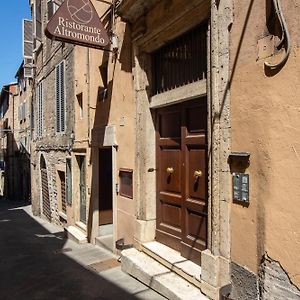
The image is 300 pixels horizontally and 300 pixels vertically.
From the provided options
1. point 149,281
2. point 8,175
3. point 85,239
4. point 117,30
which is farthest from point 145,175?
point 8,175

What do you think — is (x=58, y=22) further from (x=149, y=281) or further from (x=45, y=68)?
(x=45, y=68)

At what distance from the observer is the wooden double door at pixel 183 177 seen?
4.38 meters

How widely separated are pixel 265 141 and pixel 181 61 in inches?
80.8

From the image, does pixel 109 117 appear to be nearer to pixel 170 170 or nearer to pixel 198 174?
pixel 170 170

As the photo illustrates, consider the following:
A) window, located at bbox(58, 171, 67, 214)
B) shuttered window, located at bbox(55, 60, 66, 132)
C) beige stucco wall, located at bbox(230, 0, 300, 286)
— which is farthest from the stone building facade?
window, located at bbox(58, 171, 67, 214)

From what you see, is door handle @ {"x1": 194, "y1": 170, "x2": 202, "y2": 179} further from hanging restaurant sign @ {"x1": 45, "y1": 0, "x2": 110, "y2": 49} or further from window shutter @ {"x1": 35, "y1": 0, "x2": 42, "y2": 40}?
window shutter @ {"x1": 35, "y1": 0, "x2": 42, "y2": 40}

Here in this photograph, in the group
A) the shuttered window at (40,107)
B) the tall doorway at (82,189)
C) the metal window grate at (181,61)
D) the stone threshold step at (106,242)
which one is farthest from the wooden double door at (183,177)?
the shuttered window at (40,107)

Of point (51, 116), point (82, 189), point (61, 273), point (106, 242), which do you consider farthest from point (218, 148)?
point (51, 116)

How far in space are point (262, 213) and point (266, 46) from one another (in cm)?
A: 156

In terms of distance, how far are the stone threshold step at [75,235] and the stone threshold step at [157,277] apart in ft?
10.2

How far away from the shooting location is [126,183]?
5980 mm

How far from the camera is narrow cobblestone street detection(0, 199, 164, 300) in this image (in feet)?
15.4

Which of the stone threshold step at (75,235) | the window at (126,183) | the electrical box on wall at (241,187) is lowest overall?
the stone threshold step at (75,235)

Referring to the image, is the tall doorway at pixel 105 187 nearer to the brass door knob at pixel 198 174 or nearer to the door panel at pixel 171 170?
the door panel at pixel 171 170
